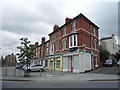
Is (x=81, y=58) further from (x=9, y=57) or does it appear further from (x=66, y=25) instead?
(x=9, y=57)

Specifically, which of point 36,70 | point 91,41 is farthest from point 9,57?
point 91,41

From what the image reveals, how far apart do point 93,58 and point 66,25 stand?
30.0 feet

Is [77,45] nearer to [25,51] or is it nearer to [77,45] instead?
[77,45]

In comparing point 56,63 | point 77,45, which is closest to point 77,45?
point 77,45

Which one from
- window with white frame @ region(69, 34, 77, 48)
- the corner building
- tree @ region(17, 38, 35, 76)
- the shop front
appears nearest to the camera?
tree @ region(17, 38, 35, 76)

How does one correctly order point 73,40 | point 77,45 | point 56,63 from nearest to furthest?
1. point 77,45
2. point 73,40
3. point 56,63

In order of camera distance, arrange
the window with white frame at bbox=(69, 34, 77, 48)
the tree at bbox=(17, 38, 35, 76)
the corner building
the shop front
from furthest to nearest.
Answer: the shop front
the window with white frame at bbox=(69, 34, 77, 48)
the corner building
the tree at bbox=(17, 38, 35, 76)

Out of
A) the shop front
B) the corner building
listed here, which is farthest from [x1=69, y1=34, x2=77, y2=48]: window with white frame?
the shop front

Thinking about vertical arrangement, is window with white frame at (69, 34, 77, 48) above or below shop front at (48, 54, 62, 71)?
above

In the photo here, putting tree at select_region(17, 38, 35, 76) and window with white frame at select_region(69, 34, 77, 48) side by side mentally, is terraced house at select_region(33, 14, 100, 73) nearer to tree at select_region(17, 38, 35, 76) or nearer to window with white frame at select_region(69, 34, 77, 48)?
window with white frame at select_region(69, 34, 77, 48)

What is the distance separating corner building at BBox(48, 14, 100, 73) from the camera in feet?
77.3

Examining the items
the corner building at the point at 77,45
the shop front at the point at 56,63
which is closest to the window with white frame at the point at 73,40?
the corner building at the point at 77,45

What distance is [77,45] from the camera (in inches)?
942

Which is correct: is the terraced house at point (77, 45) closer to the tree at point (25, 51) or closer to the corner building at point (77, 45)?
the corner building at point (77, 45)
